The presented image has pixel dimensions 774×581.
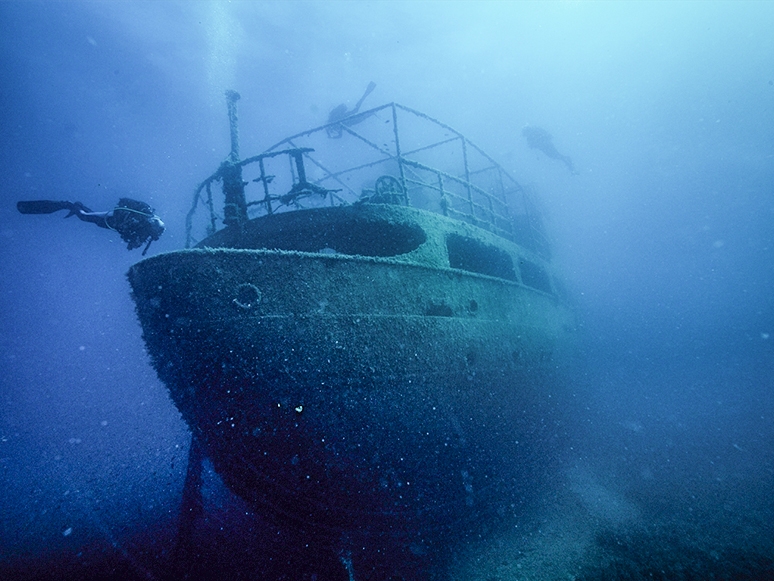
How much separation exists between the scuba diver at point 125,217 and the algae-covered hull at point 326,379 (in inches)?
18.6

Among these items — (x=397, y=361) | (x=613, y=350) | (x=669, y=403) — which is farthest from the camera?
(x=613, y=350)

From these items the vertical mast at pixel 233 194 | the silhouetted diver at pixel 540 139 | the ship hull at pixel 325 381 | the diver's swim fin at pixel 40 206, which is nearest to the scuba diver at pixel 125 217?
the diver's swim fin at pixel 40 206

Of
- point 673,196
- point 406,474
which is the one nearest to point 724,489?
point 406,474

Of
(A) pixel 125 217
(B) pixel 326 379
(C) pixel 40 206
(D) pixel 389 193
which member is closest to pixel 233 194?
(A) pixel 125 217

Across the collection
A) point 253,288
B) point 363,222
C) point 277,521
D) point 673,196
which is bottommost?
point 277,521

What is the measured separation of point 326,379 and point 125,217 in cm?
290

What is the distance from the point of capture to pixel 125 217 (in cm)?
372

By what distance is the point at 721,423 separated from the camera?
8.52 meters

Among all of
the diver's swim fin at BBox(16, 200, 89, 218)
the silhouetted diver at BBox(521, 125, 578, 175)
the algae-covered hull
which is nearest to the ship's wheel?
the algae-covered hull

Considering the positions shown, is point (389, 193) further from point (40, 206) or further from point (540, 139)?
point (540, 139)

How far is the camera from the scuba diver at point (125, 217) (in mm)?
3691

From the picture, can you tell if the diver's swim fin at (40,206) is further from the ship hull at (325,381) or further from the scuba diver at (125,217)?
the ship hull at (325,381)

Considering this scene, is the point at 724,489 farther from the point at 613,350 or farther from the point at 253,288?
the point at 613,350

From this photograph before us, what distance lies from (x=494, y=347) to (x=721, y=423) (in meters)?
7.99
